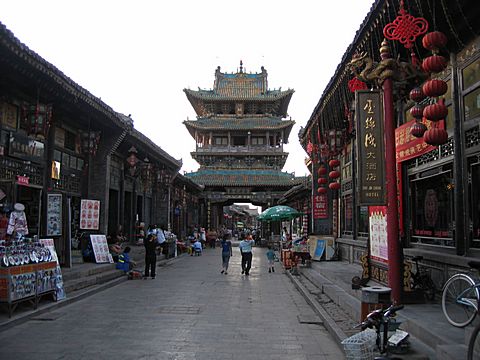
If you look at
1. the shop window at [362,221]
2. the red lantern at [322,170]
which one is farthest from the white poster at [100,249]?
the red lantern at [322,170]

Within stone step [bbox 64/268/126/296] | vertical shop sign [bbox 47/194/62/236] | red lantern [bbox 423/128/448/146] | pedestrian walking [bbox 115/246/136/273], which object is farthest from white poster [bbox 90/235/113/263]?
red lantern [bbox 423/128/448/146]

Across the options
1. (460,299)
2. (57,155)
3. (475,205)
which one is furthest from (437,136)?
(57,155)

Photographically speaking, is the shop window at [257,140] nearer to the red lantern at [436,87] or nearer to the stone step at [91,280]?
the stone step at [91,280]

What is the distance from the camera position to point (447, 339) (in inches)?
174

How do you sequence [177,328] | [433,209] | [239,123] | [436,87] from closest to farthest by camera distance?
[436,87] → [177,328] → [433,209] → [239,123]

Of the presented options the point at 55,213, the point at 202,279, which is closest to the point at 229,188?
the point at 202,279

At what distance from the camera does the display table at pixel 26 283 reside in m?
6.49

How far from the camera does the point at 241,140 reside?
133 ft

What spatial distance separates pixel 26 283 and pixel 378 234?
5.82m

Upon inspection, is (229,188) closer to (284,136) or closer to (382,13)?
(284,136)

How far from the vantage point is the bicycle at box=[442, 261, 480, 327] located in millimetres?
4508

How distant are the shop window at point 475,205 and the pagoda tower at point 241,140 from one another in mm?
28952

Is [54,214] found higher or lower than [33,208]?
lower

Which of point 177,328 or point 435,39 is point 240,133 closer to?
point 177,328
